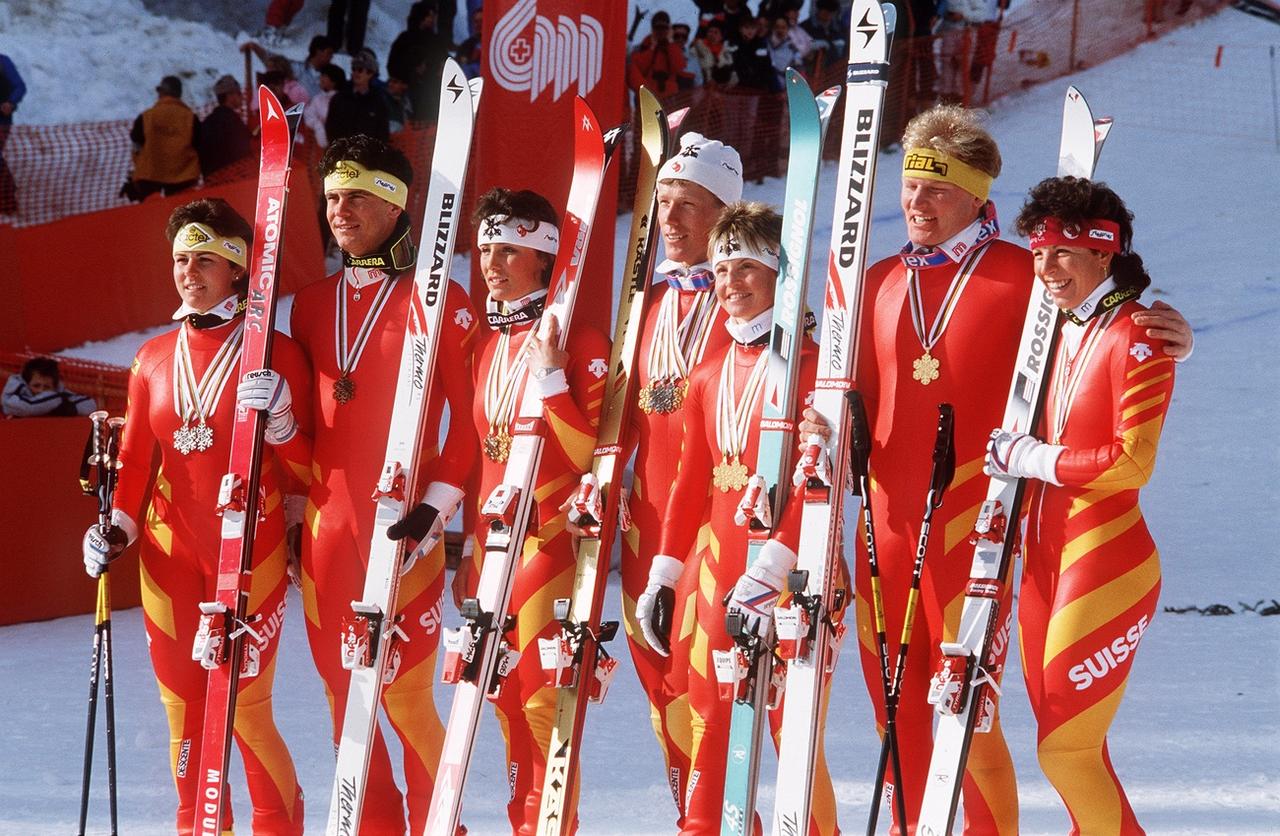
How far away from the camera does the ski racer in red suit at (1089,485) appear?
4016 mm

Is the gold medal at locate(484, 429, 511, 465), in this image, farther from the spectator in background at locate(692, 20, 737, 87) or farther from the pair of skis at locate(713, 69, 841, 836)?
the spectator in background at locate(692, 20, 737, 87)

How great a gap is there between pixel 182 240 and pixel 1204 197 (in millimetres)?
10790

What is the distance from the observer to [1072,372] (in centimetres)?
416

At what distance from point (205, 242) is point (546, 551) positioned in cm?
131

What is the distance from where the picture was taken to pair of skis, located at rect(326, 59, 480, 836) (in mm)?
4742

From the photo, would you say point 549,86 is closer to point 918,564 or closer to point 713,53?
point 918,564

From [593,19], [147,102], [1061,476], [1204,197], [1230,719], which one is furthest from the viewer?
[147,102]

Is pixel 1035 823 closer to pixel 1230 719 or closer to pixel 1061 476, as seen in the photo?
pixel 1230 719

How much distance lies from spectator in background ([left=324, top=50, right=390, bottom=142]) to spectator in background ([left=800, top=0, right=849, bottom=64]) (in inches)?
168

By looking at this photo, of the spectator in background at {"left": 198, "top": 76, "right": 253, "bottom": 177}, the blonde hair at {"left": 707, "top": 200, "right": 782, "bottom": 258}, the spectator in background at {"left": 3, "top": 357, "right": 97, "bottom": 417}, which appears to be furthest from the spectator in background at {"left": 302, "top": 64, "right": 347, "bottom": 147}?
the blonde hair at {"left": 707, "top": 200, "right": 782, "bottom": 258}

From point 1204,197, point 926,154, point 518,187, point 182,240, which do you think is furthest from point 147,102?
point 926,154

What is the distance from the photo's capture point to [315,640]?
4.96m

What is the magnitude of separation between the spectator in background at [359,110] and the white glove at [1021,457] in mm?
8131

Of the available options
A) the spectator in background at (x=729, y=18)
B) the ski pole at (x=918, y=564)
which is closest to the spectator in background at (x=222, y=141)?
the spectator in background at (x=729, y=18)
